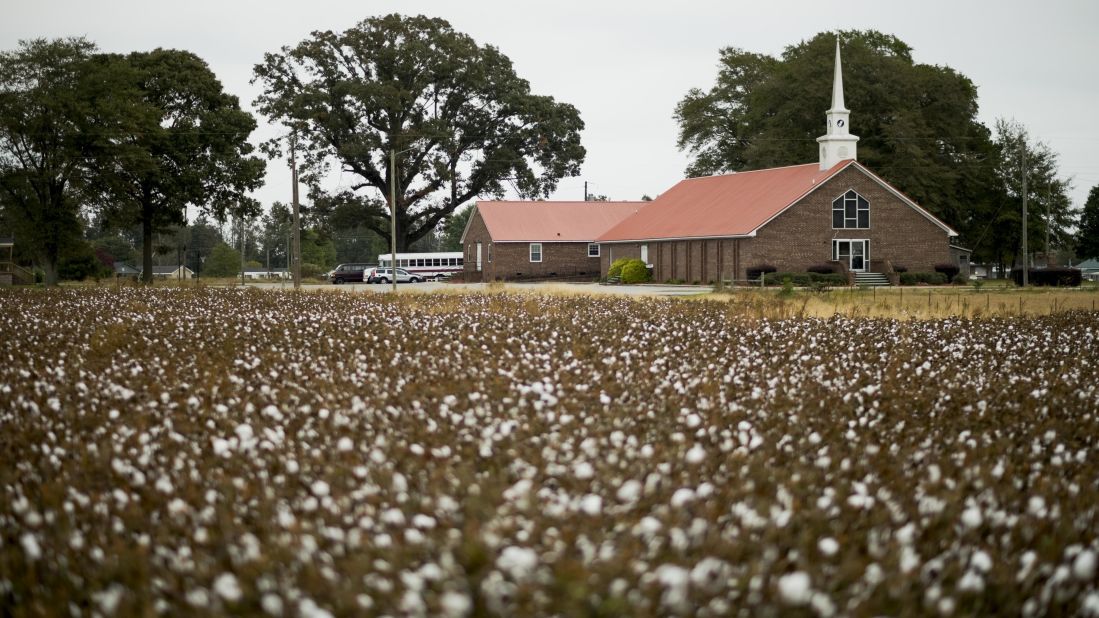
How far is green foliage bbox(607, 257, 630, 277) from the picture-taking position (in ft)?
205

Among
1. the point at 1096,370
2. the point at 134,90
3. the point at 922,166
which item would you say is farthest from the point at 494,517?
the point at 922,166

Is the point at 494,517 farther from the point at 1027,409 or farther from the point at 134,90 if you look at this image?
the point at 134,90

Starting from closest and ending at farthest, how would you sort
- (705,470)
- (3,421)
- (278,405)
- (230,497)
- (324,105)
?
(230,497), (705,470), (3,421), (278,405), (324,105)

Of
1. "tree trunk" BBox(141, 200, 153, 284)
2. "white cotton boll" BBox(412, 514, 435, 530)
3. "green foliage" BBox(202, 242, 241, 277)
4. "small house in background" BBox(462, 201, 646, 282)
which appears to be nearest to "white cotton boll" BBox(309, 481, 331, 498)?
"white cotton boll" BBox(412, 514, 435, 530)

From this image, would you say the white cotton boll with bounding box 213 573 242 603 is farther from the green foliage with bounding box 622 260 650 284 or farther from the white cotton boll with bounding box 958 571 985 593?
the green foliage with bounding box 622 260 650 284

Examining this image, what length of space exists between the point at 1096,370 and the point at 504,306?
1439 centimetres

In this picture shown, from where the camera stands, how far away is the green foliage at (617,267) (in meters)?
62.4

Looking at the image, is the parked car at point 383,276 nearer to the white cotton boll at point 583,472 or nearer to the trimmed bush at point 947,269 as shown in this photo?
the trimmed bush at point 947,269

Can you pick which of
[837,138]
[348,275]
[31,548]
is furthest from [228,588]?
[348,275]

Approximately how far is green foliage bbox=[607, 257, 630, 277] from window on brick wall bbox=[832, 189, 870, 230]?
12.2m

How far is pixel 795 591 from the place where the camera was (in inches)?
156

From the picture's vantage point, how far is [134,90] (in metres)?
56.4

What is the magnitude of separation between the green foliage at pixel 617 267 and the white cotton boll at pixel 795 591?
58.0m

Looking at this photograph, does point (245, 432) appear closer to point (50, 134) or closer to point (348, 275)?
point (50, 134)
